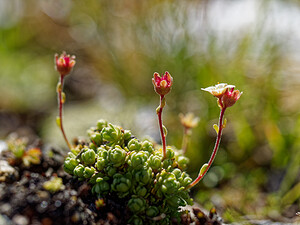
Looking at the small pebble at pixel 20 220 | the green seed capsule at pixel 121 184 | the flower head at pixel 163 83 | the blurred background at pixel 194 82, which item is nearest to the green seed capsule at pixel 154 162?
the green seed capsule at pixel 121 184

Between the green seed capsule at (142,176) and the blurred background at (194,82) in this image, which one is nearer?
the green seed capsule at (142,176)

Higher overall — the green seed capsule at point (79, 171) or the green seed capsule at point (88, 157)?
the green seed capsule at point (88, 157)

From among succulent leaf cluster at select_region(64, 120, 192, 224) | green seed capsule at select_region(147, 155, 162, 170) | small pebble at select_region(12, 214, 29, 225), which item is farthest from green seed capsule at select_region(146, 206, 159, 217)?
small pebble at select_region(12, 214, 29, 225)

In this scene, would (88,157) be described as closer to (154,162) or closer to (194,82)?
(154,162)

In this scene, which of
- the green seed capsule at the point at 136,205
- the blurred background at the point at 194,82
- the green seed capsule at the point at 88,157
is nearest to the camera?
the green seed capsule at the point at 136,205

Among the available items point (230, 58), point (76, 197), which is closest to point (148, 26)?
point (230, 58)

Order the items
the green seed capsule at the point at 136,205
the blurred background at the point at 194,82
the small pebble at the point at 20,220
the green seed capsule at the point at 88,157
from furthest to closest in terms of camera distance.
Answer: the blurred background at the point at 194,82
the green seed capsule at the point at 88,157
the green seed capsule at the point at 136,205
the small pebble at the point at 20,220

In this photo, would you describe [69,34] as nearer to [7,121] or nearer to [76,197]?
[7,121]

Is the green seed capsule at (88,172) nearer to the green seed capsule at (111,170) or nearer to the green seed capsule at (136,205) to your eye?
the green seed capsule at (111,170)

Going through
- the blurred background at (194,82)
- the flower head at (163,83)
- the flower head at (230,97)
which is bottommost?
the blurred background at (194,82)
